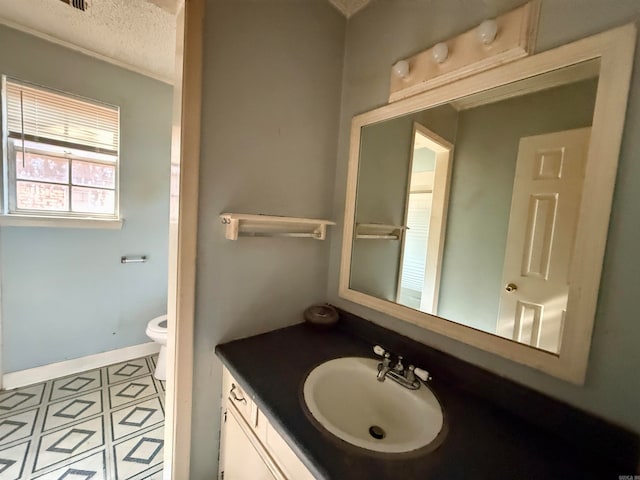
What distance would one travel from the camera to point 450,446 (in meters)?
0.61

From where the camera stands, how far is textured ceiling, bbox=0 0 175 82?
136cm

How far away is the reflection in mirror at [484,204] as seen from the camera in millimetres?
696

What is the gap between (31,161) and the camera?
168 cm

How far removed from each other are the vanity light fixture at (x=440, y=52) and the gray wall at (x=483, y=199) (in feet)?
0.64

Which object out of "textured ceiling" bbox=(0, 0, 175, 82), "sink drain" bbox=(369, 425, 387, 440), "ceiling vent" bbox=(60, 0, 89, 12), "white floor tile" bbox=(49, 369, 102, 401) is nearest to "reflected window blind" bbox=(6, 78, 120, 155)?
"textured ceiling" bbox=(0, 0, 175, 82)

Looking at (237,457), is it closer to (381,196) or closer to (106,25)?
(381,196)

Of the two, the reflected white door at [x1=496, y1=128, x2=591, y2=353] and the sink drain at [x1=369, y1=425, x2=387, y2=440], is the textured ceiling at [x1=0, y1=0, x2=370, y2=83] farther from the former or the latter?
the sink drain at [x1=369, y1=425, x2=387, y2=440]

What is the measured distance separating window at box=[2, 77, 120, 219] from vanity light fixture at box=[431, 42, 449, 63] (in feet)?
7.25

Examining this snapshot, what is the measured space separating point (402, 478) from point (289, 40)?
4.89ft

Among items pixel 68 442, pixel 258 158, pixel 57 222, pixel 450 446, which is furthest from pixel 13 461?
pixel 450 446

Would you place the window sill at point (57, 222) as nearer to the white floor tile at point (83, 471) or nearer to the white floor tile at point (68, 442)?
the white floor tile at point (68, 442)

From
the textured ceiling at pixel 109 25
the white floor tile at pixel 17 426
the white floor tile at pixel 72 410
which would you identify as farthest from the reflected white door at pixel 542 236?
the white floor tile at pixel 17 426

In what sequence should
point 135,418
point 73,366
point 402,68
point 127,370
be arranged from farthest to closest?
1. point 127,370
2. point 73,366
3. point 135,418
4. point 402,68

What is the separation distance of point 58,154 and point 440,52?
242cm
